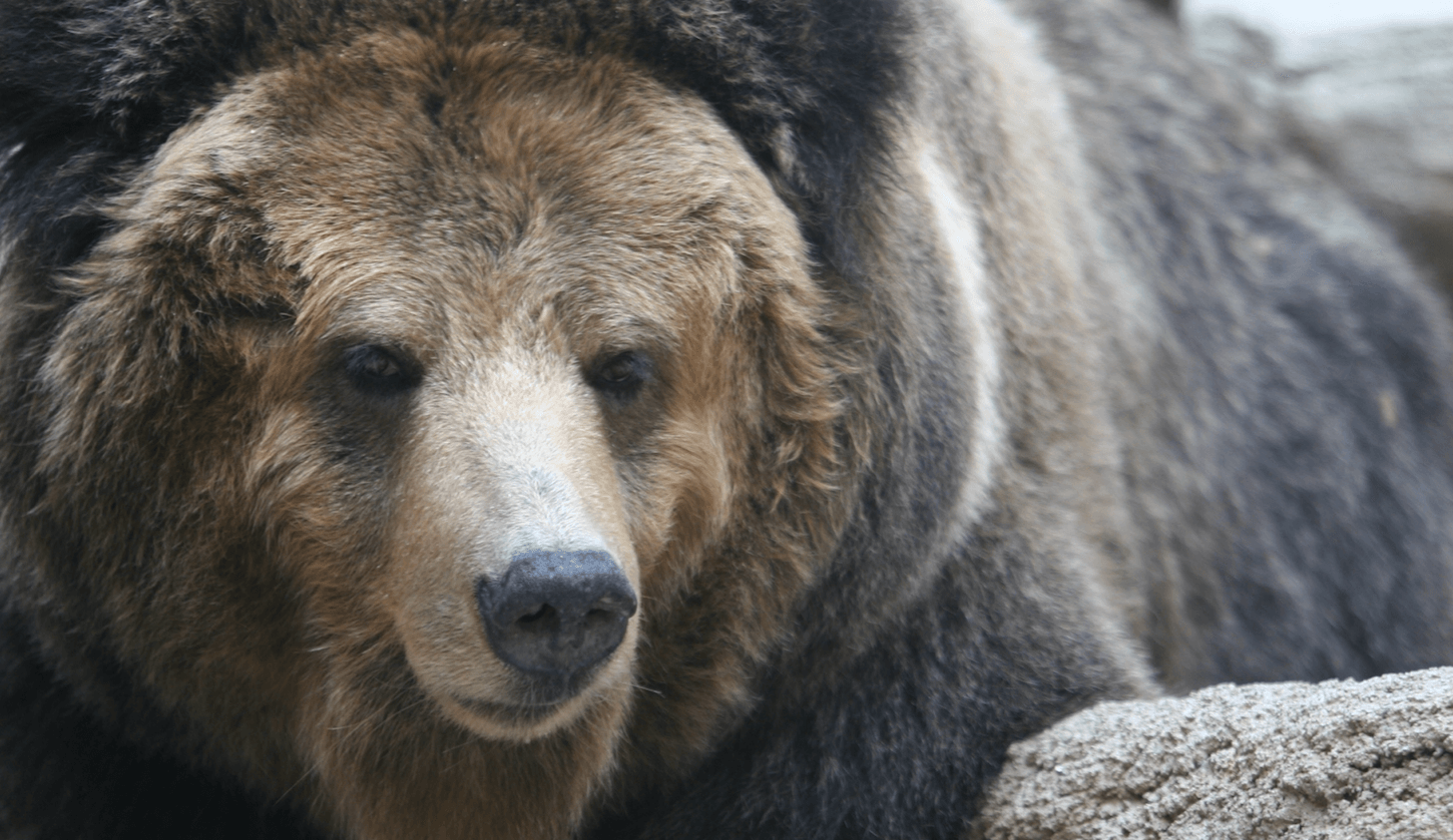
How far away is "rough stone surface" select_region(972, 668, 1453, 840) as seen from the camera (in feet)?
7.31

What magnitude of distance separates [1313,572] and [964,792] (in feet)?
7.65

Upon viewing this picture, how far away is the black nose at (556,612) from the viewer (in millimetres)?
2178

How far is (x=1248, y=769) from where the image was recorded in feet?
7.95

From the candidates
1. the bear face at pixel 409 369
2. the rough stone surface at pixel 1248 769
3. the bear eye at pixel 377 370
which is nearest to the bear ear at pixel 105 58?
the bear face at pixel 409 369

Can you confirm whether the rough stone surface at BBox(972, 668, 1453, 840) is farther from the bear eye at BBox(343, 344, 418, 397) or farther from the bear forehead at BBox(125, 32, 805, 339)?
the bear eye at BBox(343, 344, 418, 397)

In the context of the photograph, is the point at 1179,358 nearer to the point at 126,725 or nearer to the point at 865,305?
the point at 865,305

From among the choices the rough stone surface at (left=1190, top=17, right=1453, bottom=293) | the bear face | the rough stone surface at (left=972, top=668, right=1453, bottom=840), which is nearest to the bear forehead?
the bear face

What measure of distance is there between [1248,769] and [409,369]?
153 cm

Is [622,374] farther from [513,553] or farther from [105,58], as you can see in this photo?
[105,58]

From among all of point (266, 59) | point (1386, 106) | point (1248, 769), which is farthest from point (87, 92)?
point (1386, 106)

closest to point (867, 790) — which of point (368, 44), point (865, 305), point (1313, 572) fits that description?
point (865, 305)

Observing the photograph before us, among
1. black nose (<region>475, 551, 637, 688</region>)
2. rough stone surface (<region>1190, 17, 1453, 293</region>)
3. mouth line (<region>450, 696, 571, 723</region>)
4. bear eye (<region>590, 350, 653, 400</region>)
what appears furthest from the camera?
rough stone surface (<region>1190, 17, 1453, 293</region>)

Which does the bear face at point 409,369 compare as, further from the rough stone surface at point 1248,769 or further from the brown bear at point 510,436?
the rough stone surface at point 1248,769

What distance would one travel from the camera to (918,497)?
2.93m
